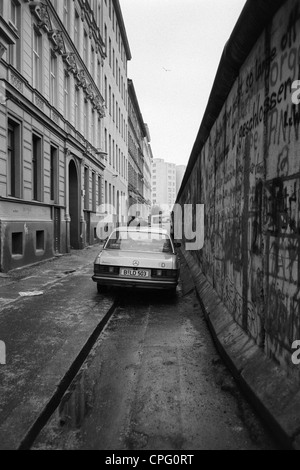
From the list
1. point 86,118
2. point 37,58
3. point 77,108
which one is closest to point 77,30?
point 77,108

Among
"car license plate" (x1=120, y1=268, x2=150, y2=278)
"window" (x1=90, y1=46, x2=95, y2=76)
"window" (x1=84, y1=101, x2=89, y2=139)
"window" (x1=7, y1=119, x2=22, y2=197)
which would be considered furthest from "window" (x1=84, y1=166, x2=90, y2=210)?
"car license plate" (x1=120, y1=268, x2=150, y2=278)

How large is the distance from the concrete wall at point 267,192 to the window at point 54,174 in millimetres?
11598

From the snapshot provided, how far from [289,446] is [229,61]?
14.1 ft

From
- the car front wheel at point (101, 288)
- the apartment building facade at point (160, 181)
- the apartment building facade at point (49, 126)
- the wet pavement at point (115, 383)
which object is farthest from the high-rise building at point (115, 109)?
the apartment building facade at point (160, 181)

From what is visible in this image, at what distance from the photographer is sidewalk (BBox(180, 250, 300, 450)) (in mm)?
2572

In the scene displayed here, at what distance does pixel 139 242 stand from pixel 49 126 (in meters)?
8.59

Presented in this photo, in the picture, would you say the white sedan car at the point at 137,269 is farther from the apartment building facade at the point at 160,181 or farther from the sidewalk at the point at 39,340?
the apartment building facade at the point at 160,181

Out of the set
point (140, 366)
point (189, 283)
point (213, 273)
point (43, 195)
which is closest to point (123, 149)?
point (43, 195)

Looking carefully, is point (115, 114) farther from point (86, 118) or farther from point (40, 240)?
point (40, 240)

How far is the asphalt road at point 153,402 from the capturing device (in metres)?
2.80

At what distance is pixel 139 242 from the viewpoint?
8422mm

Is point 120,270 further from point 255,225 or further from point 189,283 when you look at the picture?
point 255,225

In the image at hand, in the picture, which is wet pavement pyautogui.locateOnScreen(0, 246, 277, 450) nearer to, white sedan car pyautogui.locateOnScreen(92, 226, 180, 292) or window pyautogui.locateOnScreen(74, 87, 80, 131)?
white sedan car pyautogui.locateOnScreen(92, 226, 180, 292)

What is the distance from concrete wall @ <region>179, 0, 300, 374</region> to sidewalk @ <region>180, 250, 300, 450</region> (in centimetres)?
12
